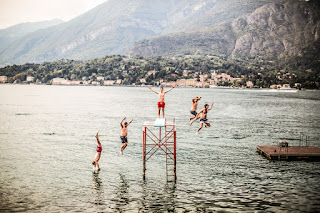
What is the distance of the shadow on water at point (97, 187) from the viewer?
21.1 meters

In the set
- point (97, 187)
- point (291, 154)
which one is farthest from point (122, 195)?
point (291, 154)

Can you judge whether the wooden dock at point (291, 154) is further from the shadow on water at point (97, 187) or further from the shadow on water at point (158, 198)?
the shadow on water at point (97, 187)

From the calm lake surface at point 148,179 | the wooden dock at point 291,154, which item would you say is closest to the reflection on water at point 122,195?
the calm lake surface at point 148,179

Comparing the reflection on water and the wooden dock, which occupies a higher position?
the wooden dock

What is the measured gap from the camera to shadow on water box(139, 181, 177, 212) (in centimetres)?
1995

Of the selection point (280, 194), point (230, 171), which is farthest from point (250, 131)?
point (280, 194)

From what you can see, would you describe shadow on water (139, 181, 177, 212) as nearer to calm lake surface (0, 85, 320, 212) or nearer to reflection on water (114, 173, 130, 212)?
calm lake surface (0, 85, 320, 212)

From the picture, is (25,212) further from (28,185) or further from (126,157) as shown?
(126,157)

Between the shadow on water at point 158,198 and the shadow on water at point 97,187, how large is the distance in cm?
279

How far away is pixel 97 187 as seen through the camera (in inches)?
933

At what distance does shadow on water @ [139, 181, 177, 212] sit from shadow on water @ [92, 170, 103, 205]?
2.79 metres

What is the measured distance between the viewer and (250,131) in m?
54.0

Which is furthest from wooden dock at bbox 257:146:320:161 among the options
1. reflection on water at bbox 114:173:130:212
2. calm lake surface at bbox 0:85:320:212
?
reflection on water at bbox 114:173:130:212

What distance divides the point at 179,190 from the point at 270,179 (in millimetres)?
7954
